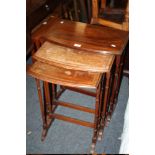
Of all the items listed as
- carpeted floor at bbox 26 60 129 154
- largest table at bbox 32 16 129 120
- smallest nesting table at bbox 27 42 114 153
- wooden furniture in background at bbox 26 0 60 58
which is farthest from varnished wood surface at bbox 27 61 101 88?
wooden furniture in background at bbox 26 0 60 58

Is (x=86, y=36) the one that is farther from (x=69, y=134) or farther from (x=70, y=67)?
(x=69, y=134)

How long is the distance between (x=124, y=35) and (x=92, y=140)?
0.65 metres

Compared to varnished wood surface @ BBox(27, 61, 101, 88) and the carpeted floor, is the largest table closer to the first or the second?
varnished wood surface @ BBox(27, 61, 101, 88)

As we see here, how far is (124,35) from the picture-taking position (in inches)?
51.7

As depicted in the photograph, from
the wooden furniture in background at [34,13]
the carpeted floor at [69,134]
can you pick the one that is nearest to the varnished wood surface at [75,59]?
the carpeted floor at [69,134]

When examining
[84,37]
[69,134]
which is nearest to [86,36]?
[84,37]

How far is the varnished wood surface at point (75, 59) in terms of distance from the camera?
111cm

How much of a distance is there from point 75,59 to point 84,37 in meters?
0.17

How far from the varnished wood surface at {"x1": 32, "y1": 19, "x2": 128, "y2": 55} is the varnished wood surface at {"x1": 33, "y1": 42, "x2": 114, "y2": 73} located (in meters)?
0.04

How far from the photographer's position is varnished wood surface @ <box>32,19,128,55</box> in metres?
1.18

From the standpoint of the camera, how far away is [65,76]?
114 centimetres
